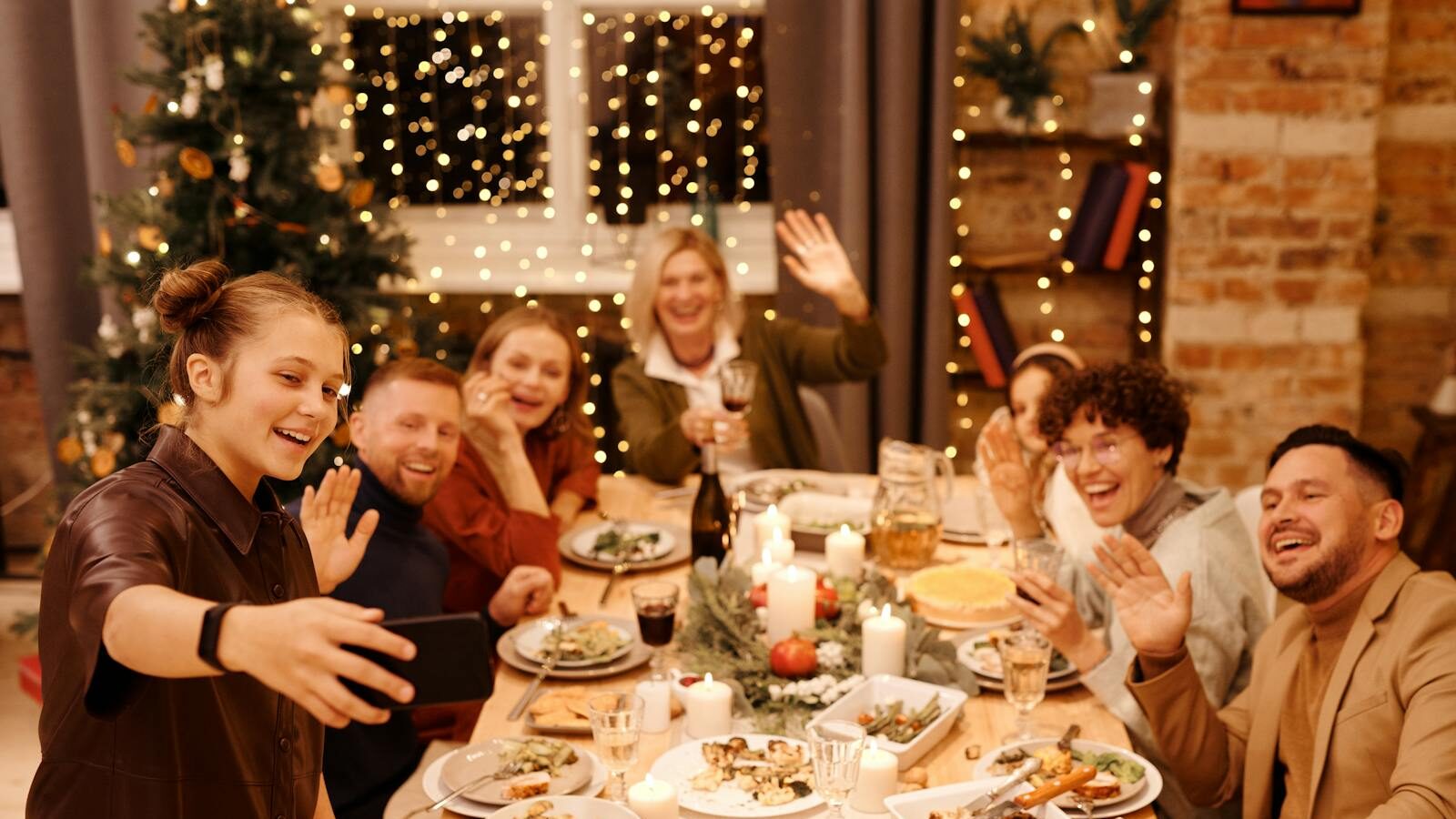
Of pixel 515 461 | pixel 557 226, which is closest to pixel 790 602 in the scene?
pixel 515 461

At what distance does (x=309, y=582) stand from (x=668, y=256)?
199 centimetres

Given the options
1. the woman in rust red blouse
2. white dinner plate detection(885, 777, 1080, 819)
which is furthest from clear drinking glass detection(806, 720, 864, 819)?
the woman in rust red blouse

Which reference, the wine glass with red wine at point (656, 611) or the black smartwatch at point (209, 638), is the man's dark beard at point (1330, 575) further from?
the black smartwatch at point (209, 638)

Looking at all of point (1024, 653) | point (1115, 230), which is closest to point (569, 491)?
point (1024, 653)

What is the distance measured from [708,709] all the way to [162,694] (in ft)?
2.42

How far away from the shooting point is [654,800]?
153 cm

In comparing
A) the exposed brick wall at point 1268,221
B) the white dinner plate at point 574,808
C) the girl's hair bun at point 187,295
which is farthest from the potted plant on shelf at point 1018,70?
the girl's hair bun at point 187,295

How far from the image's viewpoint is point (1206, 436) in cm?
396

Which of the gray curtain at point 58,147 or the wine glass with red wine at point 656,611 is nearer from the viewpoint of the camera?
the wine glass with red wine at point 656,611

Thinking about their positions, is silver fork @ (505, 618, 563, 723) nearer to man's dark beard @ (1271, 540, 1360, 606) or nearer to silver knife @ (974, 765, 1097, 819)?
silver knife @ (974, 765, 1097, 819)

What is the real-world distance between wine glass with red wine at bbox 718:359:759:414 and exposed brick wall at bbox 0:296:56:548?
292 centimetres

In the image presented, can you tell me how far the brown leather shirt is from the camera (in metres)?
1.22

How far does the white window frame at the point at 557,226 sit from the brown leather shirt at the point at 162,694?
2.96 metres

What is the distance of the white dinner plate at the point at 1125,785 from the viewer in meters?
1.61
